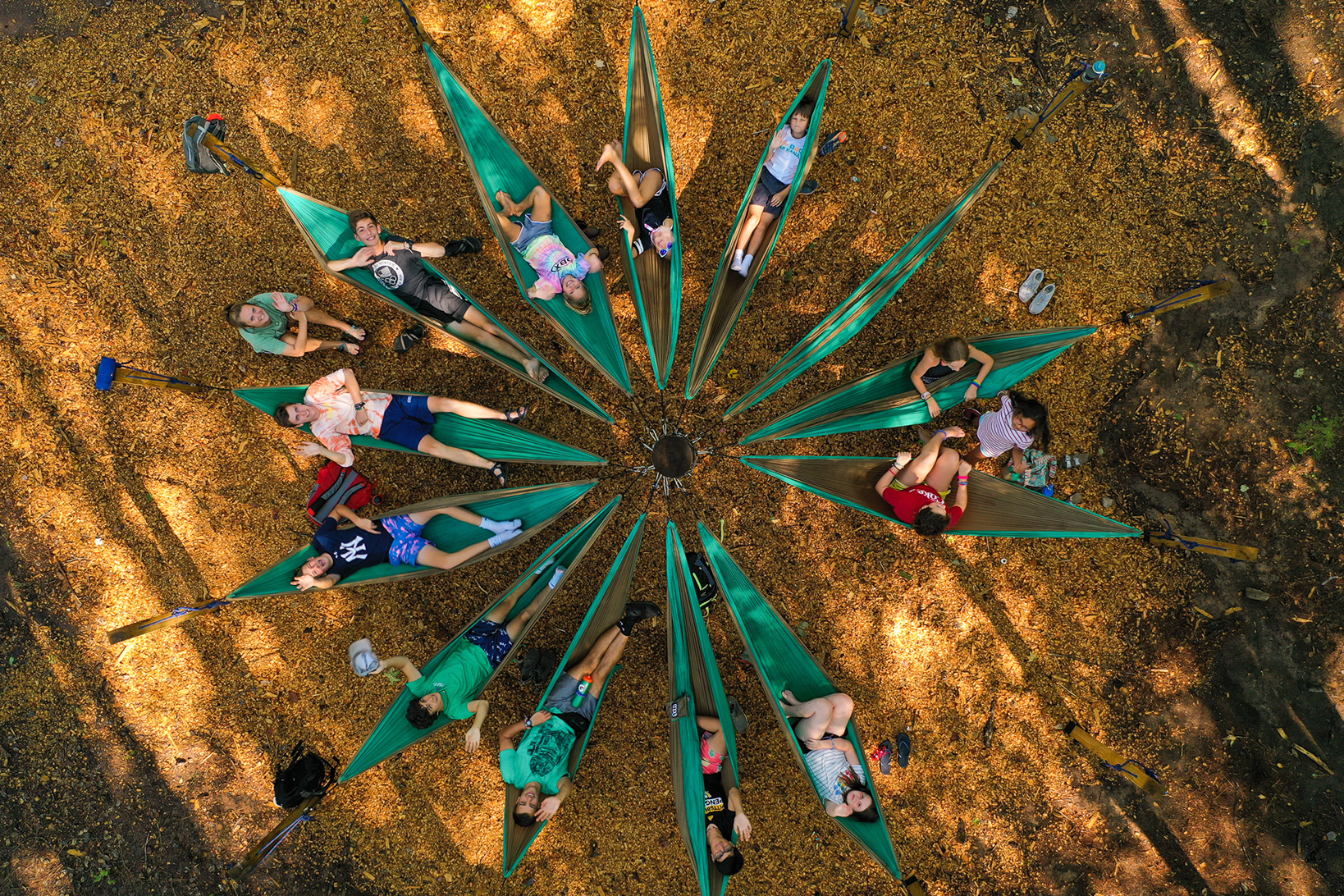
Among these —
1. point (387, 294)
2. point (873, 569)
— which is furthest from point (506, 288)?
point (873, 569)

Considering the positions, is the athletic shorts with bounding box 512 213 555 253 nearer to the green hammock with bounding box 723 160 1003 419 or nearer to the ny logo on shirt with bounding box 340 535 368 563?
the green hammock with bounding box 723 160 1003 419

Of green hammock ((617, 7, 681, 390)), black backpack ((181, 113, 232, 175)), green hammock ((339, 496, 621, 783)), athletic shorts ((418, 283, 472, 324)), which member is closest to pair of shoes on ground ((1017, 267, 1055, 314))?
green hammock ((617, 7, 681, 390))

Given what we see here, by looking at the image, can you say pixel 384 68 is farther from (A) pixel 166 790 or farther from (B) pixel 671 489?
(A) pixel 166 790

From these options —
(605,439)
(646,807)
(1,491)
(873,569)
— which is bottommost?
(646,807)

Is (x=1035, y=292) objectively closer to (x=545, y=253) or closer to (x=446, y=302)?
(x=545, y=253)

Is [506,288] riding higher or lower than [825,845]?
higher

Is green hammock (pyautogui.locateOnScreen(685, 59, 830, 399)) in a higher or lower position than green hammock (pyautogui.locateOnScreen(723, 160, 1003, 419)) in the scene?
higher
